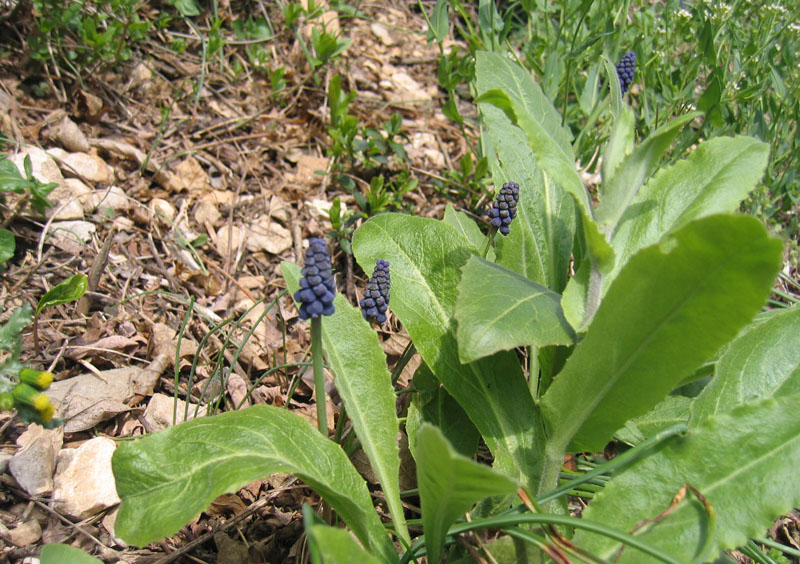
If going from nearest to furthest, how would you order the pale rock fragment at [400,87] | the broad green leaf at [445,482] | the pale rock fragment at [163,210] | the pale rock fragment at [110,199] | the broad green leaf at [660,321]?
the broad green leaf at [445,482] → the broad green leaf at [660,321] → the pale rock fragment at [110,199] → the pale rock fragment at [163,210] → the pale rock fragment at [400,87]

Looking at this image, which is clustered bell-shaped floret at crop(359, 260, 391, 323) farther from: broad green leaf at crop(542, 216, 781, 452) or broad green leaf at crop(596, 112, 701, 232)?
broad green leaf at crop(596, 112, 701, 232)

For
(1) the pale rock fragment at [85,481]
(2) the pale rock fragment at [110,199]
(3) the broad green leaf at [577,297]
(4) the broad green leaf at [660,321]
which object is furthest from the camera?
(2) the pale rock fragment at [110,199]

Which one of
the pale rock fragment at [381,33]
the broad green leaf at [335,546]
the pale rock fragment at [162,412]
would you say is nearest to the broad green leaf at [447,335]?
the broad green leaf at [335,546]

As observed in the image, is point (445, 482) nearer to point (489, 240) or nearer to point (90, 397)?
point (489, 240)

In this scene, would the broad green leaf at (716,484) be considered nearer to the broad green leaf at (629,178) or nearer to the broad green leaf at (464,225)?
the broad green leaf at (629,178)

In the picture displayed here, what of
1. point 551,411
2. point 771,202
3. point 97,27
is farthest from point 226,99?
point 771,202

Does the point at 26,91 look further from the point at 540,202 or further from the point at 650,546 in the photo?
the point at 650,546
